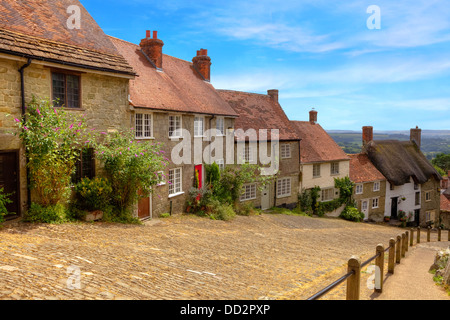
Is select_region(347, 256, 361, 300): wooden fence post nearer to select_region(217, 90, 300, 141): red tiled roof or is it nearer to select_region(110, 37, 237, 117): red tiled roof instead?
select_region(110, 37, 237, 117): red tiled roof

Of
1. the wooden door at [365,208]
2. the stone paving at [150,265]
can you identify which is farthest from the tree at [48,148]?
the wooden door at [365,208]

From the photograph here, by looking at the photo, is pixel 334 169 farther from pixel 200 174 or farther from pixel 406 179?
pixel 200 174

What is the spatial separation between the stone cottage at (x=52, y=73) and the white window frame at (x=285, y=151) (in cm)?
1622

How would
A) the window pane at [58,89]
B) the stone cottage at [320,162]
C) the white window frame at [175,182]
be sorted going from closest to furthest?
the window pane at [58,89] < the white window frame at [175,182] < the stone cottage at [320,162]

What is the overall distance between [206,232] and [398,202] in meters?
30.5

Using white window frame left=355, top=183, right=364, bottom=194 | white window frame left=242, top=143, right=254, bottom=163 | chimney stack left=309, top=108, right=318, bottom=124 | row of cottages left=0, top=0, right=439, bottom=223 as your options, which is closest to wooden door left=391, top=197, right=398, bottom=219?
row of cottages left=0, top=0, right=439, bottom=223

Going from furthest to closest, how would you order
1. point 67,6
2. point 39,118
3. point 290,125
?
point 290,125
point 67,6
point 39,118

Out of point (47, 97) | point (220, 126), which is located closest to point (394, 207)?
point (220, 126)

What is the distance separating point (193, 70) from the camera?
25.6 meters

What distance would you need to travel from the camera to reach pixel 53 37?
12328 millimetres

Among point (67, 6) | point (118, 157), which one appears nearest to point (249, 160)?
point (118, 157)

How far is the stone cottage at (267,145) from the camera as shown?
25766mm

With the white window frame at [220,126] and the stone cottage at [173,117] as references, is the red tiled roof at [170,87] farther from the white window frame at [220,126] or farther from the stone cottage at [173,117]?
the white window frame at [220,126]
